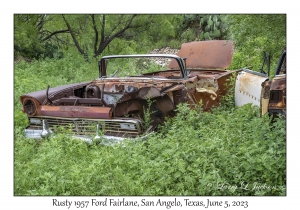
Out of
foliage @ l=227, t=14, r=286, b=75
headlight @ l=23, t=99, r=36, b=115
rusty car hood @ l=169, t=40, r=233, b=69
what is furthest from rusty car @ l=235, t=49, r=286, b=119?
headlight @ l=23, t=99, r=36, b=115

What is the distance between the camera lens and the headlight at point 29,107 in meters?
5.44

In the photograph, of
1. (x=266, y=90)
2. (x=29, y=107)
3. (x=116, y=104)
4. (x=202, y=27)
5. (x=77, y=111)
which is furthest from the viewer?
(x=202, y=27)

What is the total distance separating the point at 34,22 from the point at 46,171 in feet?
32.2

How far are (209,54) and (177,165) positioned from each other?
4172 mm

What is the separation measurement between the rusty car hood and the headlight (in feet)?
9.81

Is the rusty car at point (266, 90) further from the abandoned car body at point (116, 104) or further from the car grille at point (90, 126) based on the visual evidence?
the car grille at point (90, 126)

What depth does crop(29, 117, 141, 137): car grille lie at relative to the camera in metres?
4.93

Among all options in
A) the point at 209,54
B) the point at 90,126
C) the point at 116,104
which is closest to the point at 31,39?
the point at 209,54

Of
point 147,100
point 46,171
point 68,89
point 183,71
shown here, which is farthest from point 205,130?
point 68,89

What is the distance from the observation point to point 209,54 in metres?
7.39

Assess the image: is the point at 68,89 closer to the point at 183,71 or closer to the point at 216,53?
the point at 183,71

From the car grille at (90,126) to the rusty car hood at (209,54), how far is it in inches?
110

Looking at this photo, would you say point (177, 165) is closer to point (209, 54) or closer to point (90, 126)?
point (90, 126)

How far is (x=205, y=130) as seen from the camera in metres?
4.66
